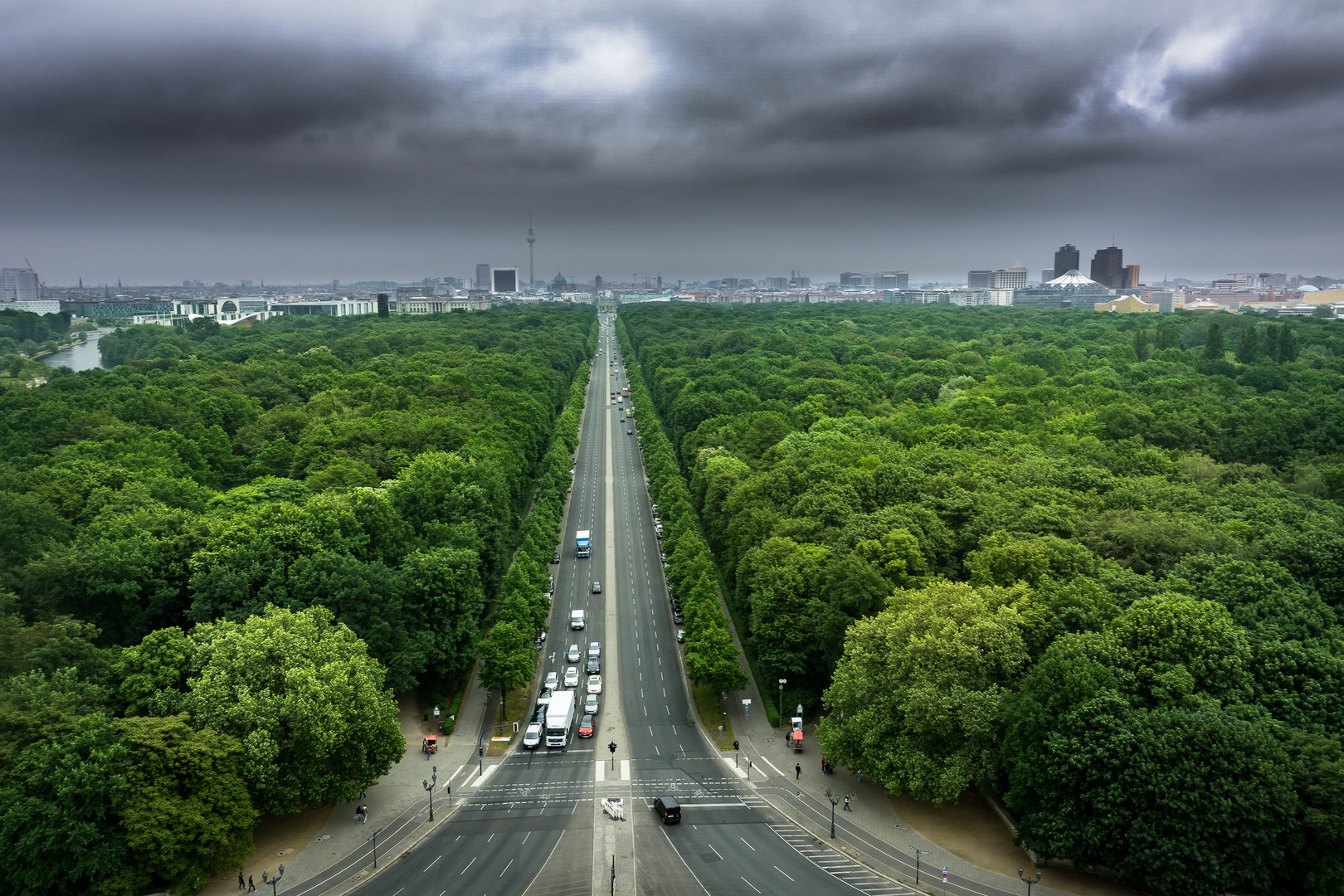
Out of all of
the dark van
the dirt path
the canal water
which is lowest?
the dirt path

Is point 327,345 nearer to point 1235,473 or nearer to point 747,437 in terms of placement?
point 747,437

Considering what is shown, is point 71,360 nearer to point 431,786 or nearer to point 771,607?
point 431,786

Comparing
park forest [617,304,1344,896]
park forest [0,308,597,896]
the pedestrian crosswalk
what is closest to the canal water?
park forest [0,308,597,896]

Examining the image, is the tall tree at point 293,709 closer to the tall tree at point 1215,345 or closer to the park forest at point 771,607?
the park forest at point 771,607

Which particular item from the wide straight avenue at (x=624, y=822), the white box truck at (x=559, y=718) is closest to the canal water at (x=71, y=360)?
the wide straight avenue at (x=624, y=822)

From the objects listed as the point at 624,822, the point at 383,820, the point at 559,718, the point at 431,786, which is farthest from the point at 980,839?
the point at 383,820

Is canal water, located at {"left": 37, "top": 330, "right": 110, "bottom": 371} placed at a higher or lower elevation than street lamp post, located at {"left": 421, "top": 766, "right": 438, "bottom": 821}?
higher

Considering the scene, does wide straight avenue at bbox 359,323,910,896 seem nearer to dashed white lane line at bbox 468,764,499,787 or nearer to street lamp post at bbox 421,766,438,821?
dashed white lane line at bbox 468,764,499,787
